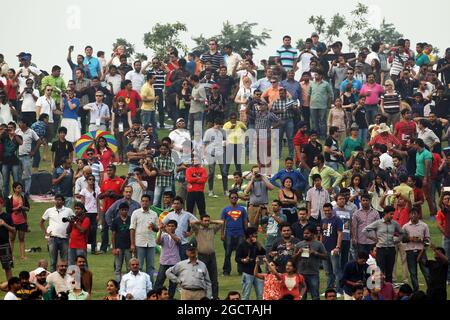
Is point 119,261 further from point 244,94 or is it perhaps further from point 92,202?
point 244,94

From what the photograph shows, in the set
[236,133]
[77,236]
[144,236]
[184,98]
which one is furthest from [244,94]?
[144,236]

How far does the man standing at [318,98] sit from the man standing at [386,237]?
12.1 m

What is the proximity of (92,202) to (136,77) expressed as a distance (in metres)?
11.5

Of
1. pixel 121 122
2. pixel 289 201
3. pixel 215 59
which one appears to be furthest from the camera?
pixel 215 59

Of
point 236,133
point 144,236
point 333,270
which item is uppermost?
point 236,133

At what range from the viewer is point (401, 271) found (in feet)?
110

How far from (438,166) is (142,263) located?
883cm

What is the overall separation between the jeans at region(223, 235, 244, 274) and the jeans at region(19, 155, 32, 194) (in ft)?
26.0

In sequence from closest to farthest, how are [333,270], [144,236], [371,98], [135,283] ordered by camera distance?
1. [135,283]
2. [333,270]
3. [144,236]
4. [371,98]

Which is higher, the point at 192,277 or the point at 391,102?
the point at 391,102

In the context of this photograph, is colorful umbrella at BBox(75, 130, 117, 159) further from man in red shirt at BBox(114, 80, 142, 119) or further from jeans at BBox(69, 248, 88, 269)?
jeans at BBox(69, 248, 88, 269)

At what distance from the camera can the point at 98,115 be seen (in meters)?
43.4

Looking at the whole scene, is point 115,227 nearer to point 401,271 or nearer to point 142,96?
point 401,271

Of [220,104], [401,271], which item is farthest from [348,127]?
[401,271]
